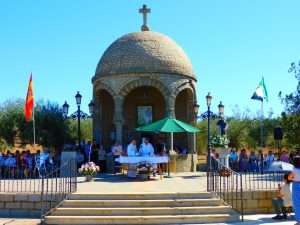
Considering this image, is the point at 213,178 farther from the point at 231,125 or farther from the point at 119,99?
the point at 231,125

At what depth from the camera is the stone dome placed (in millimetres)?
24375

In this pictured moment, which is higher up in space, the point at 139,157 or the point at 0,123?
the point at 0,123

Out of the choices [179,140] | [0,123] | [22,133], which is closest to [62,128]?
[22,133]

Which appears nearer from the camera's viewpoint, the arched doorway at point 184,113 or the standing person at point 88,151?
the standing person at point 88,151

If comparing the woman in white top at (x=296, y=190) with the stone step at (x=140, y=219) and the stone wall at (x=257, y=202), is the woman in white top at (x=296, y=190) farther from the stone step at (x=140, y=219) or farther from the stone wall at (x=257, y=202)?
the stone wall at (x=257, y=202)

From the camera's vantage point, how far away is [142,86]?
25.7m

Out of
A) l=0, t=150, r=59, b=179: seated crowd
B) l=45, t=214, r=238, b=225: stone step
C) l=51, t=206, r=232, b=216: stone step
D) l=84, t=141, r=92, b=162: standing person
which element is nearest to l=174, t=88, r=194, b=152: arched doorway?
l=84, t=141, r=92, b=162: standing person

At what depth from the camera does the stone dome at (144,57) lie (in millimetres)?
24375

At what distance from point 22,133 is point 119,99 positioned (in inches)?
655

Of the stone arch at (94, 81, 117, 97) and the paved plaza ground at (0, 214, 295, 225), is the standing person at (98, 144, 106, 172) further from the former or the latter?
the paved plaza ground at (0, 214, 295, 225)

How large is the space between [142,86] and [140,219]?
14608 millimetres

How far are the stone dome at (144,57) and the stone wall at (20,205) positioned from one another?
12.1m

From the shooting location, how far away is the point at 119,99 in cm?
2416

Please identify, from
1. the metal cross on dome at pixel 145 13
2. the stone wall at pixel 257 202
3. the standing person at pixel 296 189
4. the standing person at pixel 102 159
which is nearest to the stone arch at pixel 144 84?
the standing person at pixel 102 159
